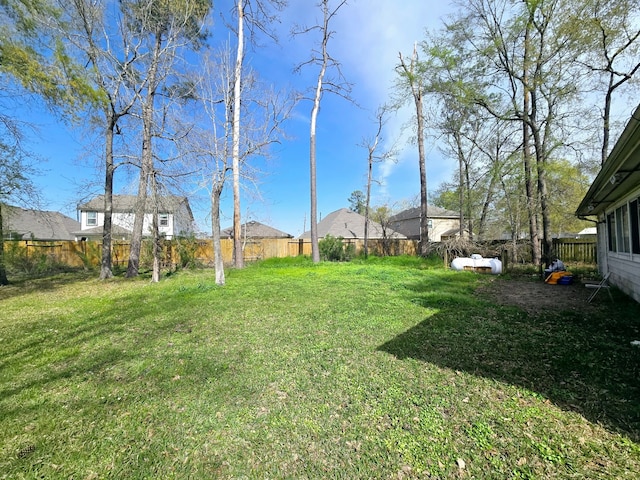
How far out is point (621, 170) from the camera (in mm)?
4105

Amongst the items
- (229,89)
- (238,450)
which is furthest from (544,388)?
(229,89)

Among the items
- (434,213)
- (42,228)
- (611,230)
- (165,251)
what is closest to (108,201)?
(165,251)

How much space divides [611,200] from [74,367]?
10530mm

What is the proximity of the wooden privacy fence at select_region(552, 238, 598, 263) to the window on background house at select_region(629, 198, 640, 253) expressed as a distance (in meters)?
8.10

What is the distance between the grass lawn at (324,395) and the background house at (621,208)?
3.52ft

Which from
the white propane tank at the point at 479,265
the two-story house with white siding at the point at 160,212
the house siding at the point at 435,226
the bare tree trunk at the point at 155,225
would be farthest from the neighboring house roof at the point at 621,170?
the house siding at the point at 435,226

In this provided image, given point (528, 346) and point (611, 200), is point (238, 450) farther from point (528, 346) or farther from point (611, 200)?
point (611, 200)

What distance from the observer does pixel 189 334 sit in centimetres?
434

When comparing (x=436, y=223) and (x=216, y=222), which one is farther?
(x=436, y=223)

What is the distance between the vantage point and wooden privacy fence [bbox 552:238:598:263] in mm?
12383

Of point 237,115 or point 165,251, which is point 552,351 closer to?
point 237,115

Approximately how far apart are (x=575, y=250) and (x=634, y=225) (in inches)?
375

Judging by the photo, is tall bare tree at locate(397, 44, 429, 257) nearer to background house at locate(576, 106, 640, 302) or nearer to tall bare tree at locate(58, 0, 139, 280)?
background house at locate(576, 106, 640, 302)

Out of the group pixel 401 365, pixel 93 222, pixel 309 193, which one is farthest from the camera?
pixel 93 222
